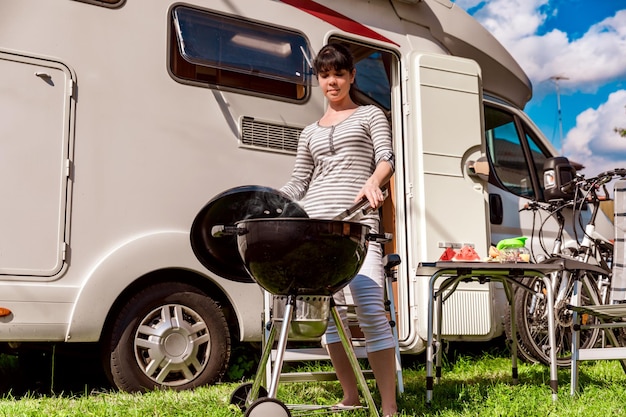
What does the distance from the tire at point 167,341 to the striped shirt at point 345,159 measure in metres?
1.05

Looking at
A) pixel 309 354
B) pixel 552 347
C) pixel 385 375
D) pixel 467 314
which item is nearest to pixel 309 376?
pixel 309 354

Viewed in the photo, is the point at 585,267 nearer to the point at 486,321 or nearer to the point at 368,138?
the point at 486,321

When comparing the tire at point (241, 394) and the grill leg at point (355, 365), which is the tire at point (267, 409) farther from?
the tire at point (241, 394)

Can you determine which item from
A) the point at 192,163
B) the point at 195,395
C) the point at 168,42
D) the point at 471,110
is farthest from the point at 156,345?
the point at 471,110

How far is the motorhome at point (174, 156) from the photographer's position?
11.5 feet

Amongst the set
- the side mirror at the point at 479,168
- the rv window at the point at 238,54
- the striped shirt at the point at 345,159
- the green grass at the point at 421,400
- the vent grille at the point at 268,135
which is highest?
the rv window at the point at 238,54

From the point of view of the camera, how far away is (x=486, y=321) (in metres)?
4.65

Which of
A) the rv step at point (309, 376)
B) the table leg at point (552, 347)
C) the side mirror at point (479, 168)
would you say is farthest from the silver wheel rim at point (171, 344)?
the side mirror at point (479, 168)

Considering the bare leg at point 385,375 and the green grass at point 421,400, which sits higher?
the bare leg at point 385,375

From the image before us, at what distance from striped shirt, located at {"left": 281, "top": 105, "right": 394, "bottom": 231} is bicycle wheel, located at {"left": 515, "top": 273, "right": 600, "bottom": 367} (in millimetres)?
2178

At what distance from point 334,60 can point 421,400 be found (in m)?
1.71

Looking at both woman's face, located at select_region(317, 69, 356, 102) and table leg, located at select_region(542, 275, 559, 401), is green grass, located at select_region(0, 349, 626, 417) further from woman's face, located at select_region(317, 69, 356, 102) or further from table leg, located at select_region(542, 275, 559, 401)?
woman's face, located at select_region(317, 69, 356, 102)

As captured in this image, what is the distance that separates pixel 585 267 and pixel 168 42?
252 centimetres

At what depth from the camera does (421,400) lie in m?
3.55
